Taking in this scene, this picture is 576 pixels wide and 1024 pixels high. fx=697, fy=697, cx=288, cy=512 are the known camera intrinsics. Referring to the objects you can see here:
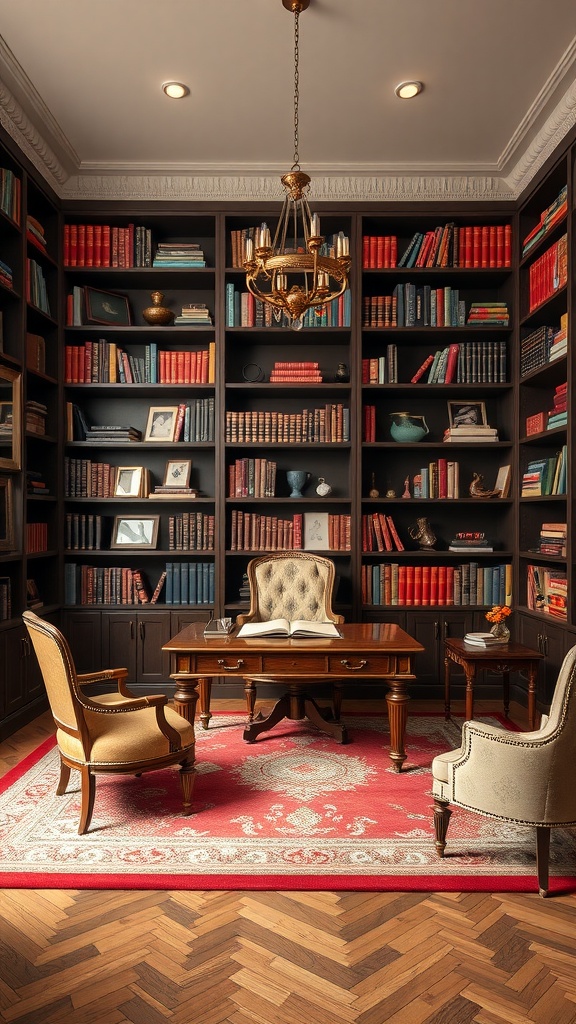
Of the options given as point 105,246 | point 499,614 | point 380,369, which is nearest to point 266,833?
point 499,614

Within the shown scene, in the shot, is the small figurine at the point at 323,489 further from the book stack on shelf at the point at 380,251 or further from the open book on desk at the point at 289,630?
the book stack on shelf at the point at 380,251

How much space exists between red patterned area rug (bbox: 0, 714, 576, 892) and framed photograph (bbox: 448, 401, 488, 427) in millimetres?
2533

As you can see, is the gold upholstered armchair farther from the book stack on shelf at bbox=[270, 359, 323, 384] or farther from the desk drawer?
the book stack on shelf at bbox=[270, 359, 323, 384]

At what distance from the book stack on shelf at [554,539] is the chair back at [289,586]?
140cm

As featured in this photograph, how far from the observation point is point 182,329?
503 centimetres

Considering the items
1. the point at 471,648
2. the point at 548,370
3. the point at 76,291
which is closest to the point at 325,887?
the point at 471,648

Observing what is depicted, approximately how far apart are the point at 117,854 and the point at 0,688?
1.74m

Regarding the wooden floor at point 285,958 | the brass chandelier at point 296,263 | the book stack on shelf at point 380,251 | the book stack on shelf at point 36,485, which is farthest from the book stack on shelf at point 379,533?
the wooden floor at point 285,958

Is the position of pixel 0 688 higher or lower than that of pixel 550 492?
lower

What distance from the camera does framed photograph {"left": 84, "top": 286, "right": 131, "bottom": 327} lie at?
202 inches

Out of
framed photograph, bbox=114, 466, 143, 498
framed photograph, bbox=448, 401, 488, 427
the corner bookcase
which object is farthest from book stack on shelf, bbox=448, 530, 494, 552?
framed photograph, bbox=114, 466, 143, 498

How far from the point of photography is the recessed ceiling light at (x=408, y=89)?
13.0 feet

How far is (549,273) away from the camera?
4.45 meters

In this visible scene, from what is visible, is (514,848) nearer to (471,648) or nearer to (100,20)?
(471,648)
